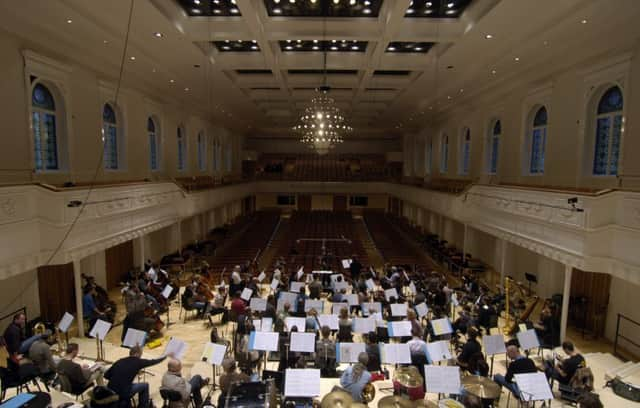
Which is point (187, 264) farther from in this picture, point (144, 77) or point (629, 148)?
point (629, 148)

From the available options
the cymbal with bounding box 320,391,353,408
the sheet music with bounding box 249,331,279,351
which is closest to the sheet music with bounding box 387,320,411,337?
the sheet music with bounding box 249,331,279,351

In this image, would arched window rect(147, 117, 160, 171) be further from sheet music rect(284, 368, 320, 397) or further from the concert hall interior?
sheet music rect(284, 368, 320, 397)

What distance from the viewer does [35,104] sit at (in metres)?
11.2

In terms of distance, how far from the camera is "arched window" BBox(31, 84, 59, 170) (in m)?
11.2

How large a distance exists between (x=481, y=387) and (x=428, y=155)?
26.3 metres

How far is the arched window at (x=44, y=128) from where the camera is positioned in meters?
11.2

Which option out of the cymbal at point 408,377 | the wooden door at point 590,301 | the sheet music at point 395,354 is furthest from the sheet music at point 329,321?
the wooden door at point 590,301

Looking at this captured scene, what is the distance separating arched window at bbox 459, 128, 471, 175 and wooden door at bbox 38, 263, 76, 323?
19688 mm

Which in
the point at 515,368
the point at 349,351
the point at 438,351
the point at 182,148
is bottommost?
the point at 515,368

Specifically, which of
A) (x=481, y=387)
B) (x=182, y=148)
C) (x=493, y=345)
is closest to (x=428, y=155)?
(x=182, y=148)

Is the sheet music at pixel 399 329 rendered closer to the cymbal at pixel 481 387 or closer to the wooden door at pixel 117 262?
the cymbal at pixel 481 387

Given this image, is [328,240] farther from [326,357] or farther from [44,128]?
[44,128]

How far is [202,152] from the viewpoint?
26.2 m

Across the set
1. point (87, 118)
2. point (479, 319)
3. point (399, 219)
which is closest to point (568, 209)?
point (479, 319)
